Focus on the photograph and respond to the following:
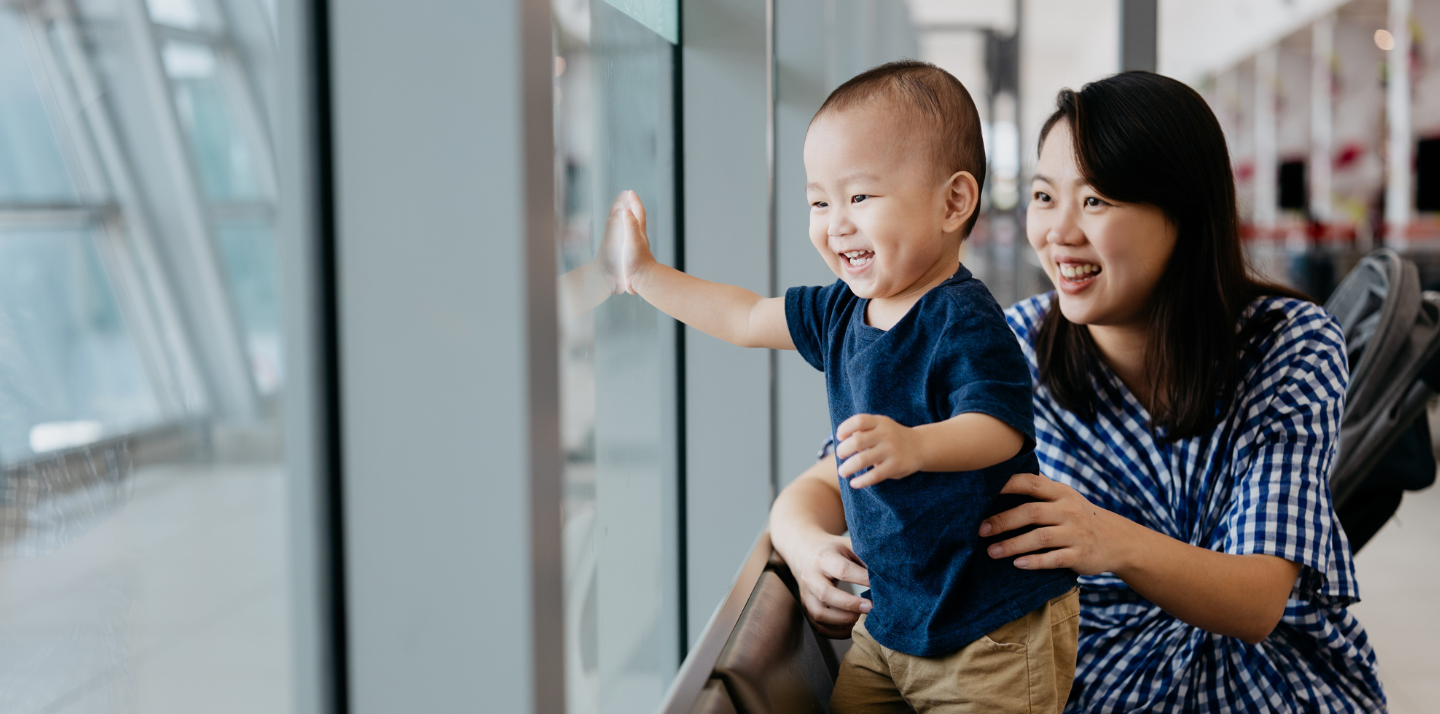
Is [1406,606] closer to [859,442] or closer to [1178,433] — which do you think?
[1178,433]

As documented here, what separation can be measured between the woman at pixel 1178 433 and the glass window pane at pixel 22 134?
802 millimetres

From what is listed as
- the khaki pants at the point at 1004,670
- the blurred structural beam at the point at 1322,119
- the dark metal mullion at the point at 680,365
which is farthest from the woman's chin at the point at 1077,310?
the blurred structural beam at the point at 1322,119

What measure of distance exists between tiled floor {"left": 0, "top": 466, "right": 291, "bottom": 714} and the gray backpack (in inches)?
66.8

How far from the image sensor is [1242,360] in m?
1.16

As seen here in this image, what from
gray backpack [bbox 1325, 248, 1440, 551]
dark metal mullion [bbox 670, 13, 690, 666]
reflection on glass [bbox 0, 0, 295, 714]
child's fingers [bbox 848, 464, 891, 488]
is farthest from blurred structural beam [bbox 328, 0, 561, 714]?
gray backpack [bbox 1325, 248, 1440, 551]

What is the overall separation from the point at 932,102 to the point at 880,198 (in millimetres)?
102

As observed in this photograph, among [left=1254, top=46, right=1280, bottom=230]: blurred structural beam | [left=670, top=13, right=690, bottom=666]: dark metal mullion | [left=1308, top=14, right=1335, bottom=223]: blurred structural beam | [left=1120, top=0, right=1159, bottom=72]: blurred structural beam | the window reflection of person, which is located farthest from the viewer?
[left=1254, top=46, right=1280, bottom=230]: blurred structural beam

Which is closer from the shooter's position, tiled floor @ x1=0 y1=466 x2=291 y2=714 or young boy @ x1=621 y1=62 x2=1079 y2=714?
tiled floor @ x1=0 y1=466 x2=291 y2=714

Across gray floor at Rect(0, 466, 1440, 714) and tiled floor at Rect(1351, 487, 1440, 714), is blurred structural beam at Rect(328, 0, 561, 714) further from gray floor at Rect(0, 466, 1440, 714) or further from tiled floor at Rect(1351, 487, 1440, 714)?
tiled floor at Rect(1351, 487, 1440, 714)

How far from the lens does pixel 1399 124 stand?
27.9 feet

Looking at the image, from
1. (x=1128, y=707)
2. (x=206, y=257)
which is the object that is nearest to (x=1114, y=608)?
(x=1128, y=707)

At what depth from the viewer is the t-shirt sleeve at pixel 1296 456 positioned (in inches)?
41.2

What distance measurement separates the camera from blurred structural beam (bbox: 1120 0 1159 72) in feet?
6.20

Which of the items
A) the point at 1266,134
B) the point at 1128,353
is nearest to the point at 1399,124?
the point at 1266,134
